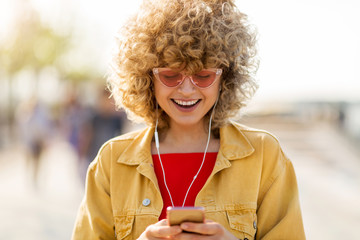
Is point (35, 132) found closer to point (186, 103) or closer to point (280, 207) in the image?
point (186, 103)

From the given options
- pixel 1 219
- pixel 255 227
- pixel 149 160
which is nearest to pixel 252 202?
pixel 255 227

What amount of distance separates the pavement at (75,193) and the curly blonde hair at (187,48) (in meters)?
0.92

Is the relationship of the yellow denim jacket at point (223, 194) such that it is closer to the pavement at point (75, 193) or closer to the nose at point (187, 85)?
the nose at point (187, 85)

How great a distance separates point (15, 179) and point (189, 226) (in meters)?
8.53

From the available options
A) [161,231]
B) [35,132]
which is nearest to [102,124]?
[35,132]

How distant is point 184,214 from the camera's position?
186 cm

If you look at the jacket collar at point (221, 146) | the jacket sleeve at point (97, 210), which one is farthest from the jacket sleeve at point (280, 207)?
the jacket sleeve at point (97, 210)

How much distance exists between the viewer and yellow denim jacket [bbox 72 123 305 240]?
7.16ft

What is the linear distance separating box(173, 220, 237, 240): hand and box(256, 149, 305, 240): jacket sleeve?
308 mm

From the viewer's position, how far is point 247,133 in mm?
2406

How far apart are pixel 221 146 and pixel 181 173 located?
9.5 inches

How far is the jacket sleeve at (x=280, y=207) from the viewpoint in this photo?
2135 mm

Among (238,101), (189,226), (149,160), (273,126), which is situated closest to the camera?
(189,226)

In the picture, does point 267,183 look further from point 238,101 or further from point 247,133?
point 238,101
